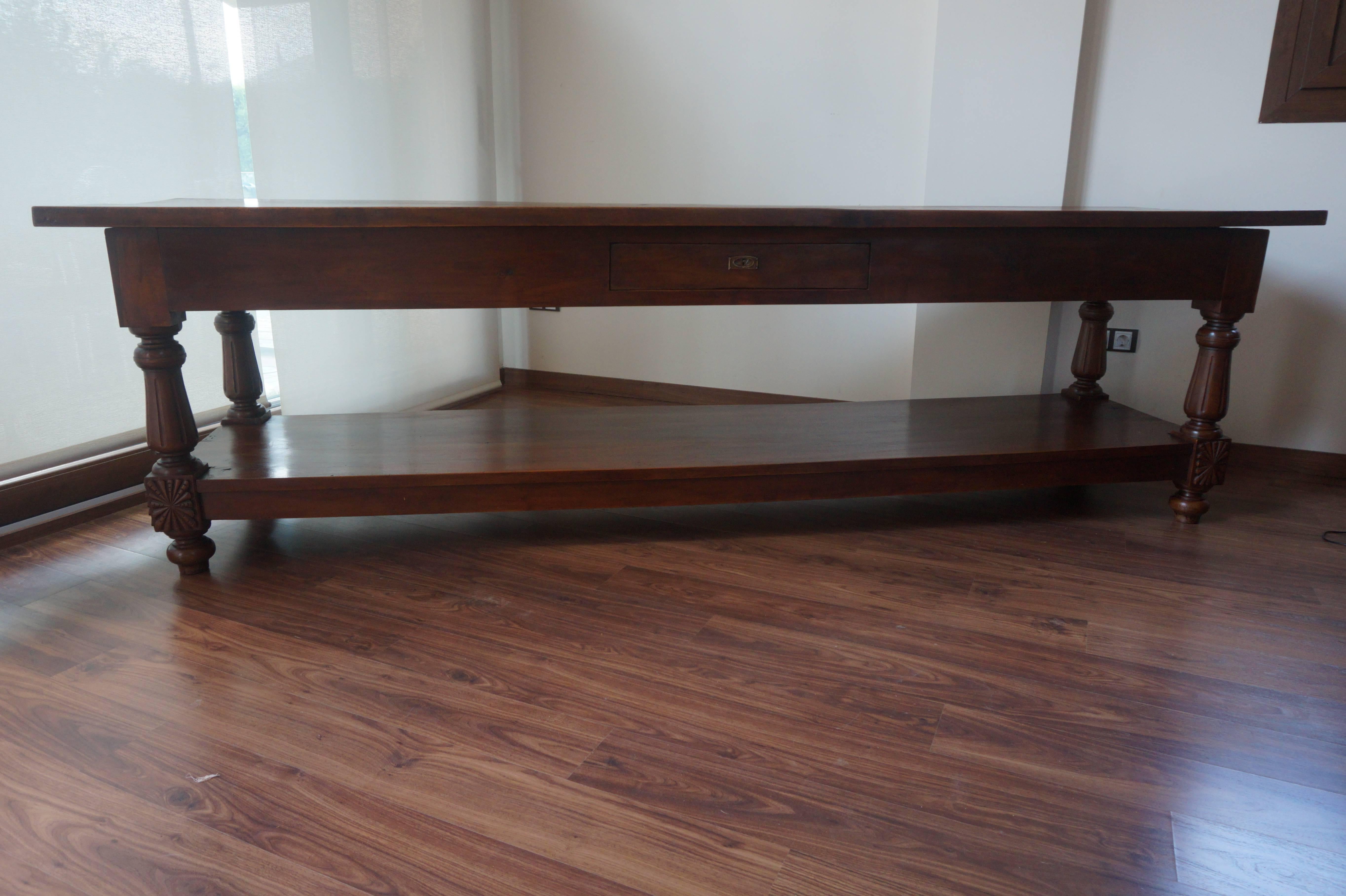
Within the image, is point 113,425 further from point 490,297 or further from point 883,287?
point 883,287

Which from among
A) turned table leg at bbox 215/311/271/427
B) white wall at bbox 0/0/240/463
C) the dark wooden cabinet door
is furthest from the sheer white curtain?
the dark wooden cabinet door

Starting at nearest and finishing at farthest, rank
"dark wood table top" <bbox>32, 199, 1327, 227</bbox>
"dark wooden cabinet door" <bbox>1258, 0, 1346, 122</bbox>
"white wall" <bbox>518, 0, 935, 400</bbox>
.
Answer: "dark wood table top" <bbox>32, 199, 1327, 227</bbox>
"dark wooden cabinet door" <bbox>1258, 0, 1346, 122</bbox>
"white wall" <bbox>518, 0, 935, 400</bbox>

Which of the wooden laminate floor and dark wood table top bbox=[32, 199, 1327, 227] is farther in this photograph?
dark wood table top bbox=[32, 199, 1327, 227]

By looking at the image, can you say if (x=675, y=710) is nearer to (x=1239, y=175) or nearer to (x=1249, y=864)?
(x=1249, y=864)

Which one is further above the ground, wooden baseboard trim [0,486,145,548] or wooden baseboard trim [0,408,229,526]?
wooden baseboard trim [0,408,229,526]

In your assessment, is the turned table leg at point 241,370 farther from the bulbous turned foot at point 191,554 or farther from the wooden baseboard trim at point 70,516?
the bulbous turned foot at point 191,554

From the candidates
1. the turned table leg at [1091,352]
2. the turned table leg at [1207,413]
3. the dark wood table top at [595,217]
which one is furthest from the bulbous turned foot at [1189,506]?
the dark wood table top at [595,217]

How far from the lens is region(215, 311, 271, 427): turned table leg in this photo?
203 centimetres

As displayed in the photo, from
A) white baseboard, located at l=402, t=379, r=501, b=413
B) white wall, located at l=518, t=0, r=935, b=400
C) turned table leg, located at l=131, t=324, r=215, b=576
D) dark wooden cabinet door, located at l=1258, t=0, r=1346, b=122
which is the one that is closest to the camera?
turned table leg, located at l=131, t=324, r=215, b=576

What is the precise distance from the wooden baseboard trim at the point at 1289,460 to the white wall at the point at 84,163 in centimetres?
281

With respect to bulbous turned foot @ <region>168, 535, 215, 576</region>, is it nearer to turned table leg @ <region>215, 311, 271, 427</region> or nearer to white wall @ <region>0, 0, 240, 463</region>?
turned table leg @ <region>215, 311, 271, 427</region>

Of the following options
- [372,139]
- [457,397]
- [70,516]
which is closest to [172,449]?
[70,516]

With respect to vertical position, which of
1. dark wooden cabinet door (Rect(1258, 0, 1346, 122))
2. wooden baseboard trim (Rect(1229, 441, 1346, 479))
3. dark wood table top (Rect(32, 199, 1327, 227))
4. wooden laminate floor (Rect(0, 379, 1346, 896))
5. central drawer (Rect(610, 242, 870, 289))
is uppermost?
dark wooden cabinet door (Rect(1258, 0, 1346, 122))

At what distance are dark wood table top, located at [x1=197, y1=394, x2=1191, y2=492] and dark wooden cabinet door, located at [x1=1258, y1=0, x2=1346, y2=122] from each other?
879 millimetres
